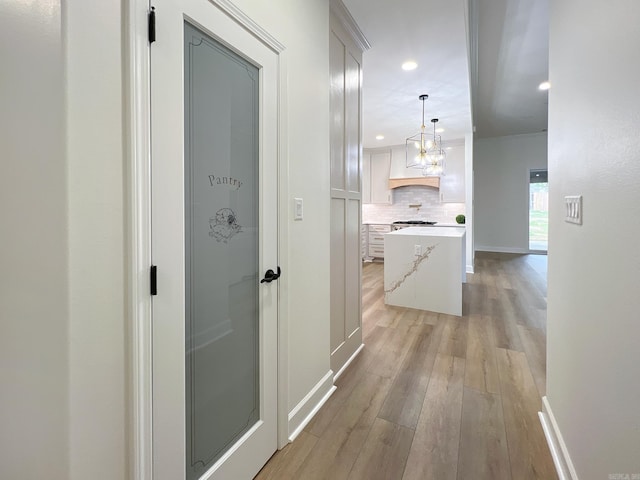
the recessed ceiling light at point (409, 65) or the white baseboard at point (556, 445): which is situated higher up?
the recessed ceiling light at point (409, 65)

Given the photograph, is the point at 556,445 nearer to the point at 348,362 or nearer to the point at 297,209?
the point at 348,362

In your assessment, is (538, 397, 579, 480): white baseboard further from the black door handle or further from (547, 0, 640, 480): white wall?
the black door handle

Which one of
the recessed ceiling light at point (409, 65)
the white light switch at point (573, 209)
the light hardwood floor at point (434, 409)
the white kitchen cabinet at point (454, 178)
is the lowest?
the light hardwood floor at point (434, 409)

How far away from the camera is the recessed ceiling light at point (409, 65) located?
3.10m

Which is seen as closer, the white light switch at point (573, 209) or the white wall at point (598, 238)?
the white wall at point (598, 238)

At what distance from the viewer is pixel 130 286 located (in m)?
0.88

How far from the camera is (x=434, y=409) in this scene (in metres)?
1.91

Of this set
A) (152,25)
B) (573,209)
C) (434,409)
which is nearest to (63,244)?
(152,25)

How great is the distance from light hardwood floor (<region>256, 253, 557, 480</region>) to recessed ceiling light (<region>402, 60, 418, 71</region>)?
2782 millimetres

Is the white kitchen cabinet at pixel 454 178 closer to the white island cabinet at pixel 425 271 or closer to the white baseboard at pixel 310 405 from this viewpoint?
the white island cabinet at pixel 425 271

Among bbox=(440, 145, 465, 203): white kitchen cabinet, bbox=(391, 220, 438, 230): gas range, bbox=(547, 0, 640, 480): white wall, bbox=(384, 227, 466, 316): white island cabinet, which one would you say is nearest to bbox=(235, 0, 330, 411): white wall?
bbox=(547, 0, 640, 480): white wall

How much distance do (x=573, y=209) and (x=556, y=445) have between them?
1170mm

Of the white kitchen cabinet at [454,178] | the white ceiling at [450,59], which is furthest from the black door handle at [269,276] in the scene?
the white kitchen cabinet at [454,178]

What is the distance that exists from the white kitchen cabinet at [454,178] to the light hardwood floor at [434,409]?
11.8 ft
